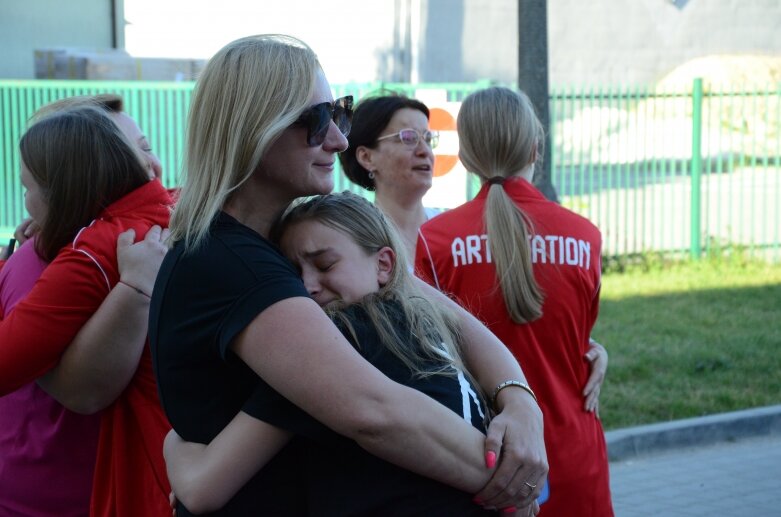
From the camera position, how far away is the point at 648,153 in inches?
521

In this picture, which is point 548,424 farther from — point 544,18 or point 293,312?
point 544,18

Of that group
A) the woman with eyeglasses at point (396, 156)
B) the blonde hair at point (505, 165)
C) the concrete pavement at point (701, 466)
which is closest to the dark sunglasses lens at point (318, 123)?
the blonde hair at point (505, 165)

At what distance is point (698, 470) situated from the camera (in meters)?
6.66

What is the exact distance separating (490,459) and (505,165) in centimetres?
173

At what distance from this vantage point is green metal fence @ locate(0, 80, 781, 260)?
12.8 metres

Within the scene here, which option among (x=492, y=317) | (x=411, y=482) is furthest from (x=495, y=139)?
(x=411, y=482)

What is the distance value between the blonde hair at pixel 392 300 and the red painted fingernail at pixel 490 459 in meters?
0.18

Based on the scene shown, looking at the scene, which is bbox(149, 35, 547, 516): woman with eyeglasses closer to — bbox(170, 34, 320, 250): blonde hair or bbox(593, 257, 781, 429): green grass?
bbox(170, 34, 320, 250): blonde hair

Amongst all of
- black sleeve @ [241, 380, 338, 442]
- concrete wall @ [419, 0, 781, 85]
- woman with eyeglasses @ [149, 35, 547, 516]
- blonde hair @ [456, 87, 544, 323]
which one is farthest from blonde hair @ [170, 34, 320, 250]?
concrete wall @ [419, 0, 781, 85]

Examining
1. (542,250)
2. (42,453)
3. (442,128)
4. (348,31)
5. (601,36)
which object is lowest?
(42,453)

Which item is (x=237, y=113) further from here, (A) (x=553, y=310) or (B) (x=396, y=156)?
(B) (x=396, y=156)

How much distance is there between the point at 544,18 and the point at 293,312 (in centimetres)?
1061

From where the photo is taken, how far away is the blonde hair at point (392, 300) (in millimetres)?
2107

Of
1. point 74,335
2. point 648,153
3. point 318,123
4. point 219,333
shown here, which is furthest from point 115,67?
point 219,333
